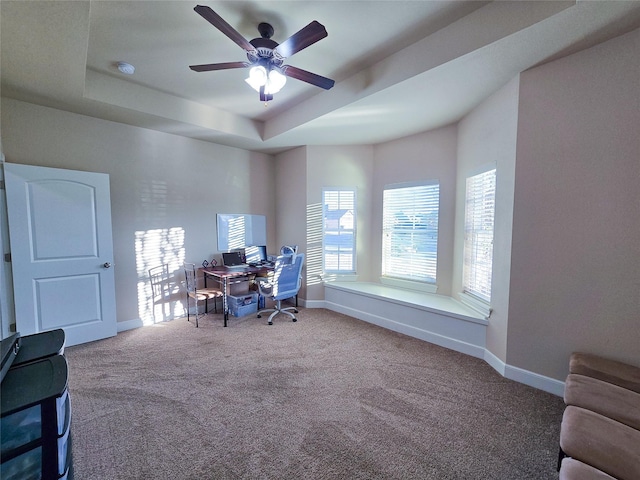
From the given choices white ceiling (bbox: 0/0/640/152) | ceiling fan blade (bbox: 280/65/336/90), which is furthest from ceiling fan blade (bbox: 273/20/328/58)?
white ceiling (bbox: 0/0/640/152)

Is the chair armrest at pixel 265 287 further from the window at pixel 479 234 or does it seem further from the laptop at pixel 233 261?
the window at pixel 479 234

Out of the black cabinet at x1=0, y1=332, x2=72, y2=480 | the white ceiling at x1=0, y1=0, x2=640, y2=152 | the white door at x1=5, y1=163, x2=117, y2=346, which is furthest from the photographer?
the white door at x1=5, y1=163, x2=117, y2=346

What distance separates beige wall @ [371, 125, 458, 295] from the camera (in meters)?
3.51

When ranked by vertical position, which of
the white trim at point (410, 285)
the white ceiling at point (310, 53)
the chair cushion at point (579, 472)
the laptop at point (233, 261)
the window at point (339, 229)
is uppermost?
the white ceiling at point (310, 53)

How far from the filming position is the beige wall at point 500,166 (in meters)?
2.41

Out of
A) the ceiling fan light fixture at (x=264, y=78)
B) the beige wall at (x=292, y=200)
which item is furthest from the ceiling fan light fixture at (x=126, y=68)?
the beige wall at (x=292, y=200)

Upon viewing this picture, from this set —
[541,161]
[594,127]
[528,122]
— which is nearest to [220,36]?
[528,122]

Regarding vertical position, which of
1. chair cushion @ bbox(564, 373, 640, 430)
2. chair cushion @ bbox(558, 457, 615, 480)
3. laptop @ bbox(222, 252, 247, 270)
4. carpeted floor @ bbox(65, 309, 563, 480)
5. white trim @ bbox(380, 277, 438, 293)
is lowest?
carpeted floor @ bbox(65, 309, 563, 480)

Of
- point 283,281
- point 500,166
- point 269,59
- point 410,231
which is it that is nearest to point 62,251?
point 283,281

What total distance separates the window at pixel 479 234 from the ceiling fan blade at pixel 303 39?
2118 mm

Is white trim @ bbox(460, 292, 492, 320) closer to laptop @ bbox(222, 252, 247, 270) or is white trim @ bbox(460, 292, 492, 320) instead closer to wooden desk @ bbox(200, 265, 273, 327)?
wooden desk @ bbox(200, 265, 273, 327)

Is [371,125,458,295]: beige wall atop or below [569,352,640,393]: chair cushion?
atop

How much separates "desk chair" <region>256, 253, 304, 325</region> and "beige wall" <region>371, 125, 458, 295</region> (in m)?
1.85

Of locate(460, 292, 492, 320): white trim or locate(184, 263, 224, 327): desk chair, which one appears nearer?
locate(460, 292, 492, 320): white trim
